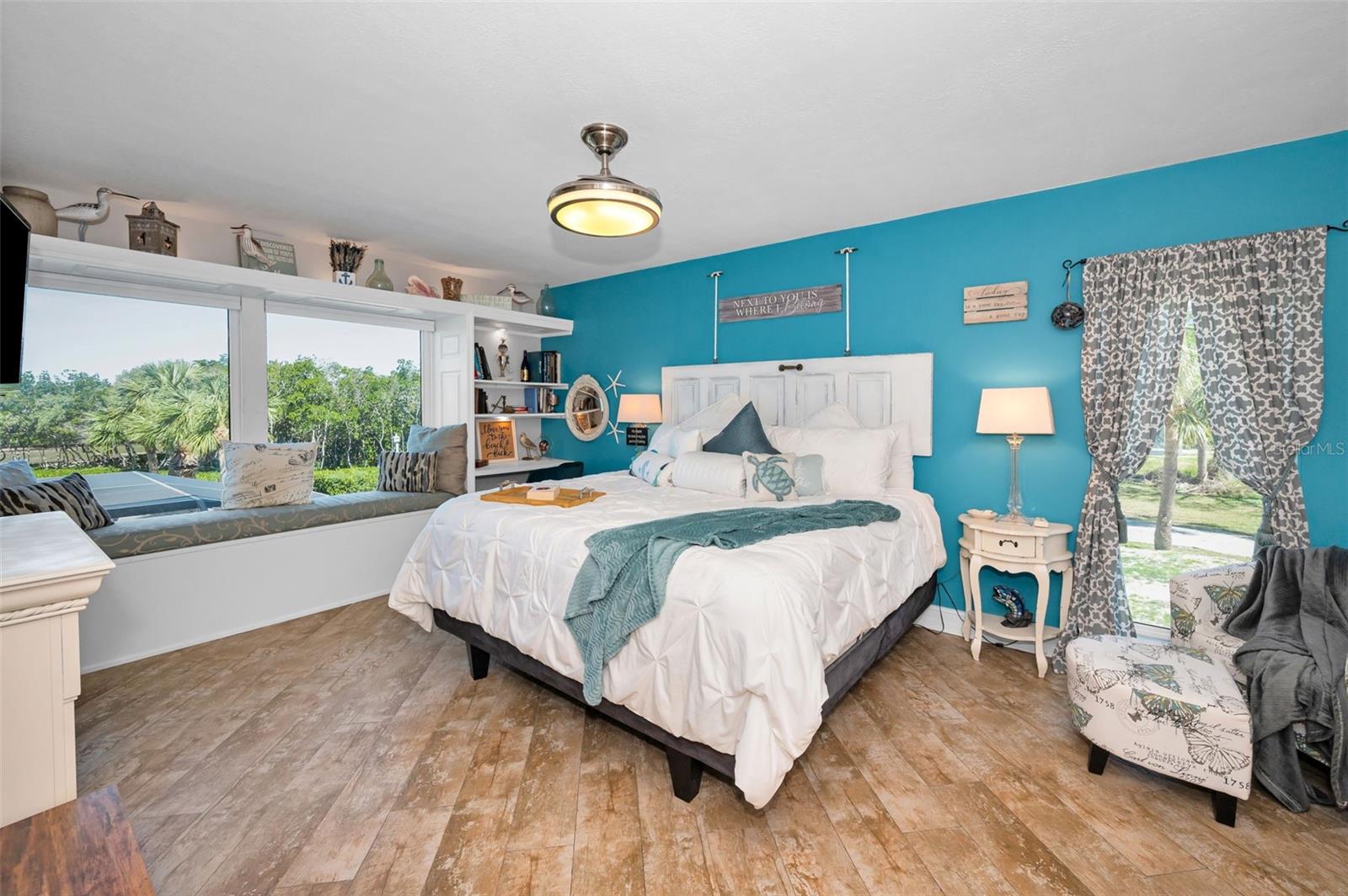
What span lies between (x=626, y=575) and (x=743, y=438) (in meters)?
1.77

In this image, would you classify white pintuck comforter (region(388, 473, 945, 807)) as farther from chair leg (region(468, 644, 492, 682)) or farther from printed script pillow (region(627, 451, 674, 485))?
printed script pillow (region(627, 451, 674, 485))

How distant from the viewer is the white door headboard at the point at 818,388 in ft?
11.5

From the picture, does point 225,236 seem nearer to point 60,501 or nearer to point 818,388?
point 60,501

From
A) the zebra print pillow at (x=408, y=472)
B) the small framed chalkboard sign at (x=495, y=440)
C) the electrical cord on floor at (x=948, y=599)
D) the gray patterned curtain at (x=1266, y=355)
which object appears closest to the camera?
the gray patterned curtain at (x=1266, y=355)

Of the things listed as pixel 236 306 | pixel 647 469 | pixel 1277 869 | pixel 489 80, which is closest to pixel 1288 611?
pixel 1277 869

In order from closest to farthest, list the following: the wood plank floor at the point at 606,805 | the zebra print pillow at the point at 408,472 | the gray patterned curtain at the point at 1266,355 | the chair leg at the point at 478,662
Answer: the wood plank floor at the point at 606,805
the gray patterned curtain at the point at 1266,355
the chair leg at the point at 478,662
the zebra print pillow at the point at 408,472

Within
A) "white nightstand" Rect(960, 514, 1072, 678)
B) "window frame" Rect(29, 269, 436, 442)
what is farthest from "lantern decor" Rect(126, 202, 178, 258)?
"white nightstand" Rect(960, 514, 1072, 678)

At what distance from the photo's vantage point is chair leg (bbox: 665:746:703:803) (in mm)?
1865

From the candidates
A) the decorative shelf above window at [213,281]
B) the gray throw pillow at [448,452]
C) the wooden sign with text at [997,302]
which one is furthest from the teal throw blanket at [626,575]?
the decorative shelf above window at [213,281]

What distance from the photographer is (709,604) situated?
1740mm

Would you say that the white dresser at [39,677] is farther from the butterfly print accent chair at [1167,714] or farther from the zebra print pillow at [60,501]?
the butterfly print accent chair at [1167,714]

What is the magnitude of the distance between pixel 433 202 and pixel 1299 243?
430 centimetres

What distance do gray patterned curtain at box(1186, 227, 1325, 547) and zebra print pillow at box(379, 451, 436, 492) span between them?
4771mm

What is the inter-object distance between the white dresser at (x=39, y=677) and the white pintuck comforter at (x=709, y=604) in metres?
1.33
